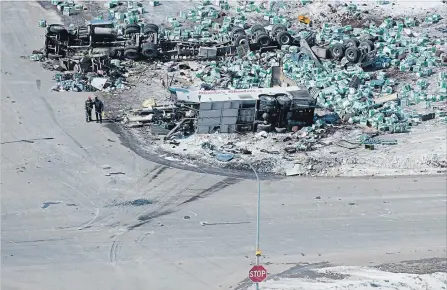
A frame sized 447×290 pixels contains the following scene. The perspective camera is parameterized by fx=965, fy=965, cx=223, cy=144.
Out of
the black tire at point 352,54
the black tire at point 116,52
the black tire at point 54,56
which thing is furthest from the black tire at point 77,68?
the black tire at point 352,54

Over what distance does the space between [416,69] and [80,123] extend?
1725 centimetres

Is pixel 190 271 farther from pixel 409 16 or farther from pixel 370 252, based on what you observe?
pixel 409 16

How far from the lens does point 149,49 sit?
50.0 meters

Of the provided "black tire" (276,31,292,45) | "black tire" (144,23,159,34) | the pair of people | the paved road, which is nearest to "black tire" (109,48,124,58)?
"black tire" (144,23,159,34)

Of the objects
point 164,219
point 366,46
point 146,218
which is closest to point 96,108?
point 146,218

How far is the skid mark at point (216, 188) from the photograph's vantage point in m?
36.0

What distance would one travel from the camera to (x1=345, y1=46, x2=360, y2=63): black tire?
159ft

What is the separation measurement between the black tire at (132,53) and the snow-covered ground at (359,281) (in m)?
22.2

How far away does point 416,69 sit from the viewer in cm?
4834

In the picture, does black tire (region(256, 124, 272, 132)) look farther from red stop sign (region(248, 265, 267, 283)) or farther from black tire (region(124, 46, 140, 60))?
red stop sign (region(248, 265, 267, 283))

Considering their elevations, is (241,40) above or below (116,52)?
above

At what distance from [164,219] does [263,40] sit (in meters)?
19.3

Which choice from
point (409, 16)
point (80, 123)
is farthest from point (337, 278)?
point (409, 16)

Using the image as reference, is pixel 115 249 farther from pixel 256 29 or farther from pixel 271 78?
pixel 256 29
